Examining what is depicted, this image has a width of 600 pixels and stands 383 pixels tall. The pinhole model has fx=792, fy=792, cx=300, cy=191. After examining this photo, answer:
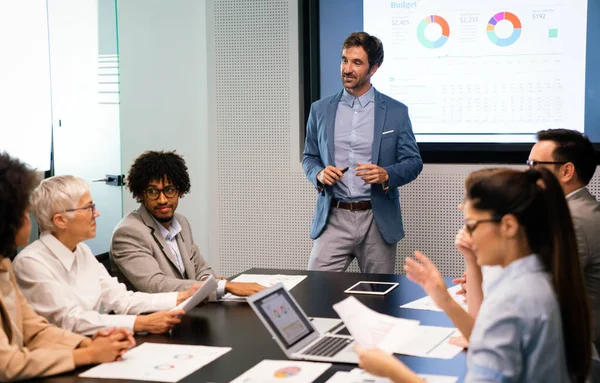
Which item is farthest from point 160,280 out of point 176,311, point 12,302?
point 12,302

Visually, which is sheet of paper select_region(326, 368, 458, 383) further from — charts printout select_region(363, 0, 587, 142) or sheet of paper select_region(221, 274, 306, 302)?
charts printout select_region(363, 0, 587, 142)

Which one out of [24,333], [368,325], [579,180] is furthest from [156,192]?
[579,180]

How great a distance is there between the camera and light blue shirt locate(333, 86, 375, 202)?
4.31m

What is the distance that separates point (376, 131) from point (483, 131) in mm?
1095

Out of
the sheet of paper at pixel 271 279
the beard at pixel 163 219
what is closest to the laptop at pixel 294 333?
the sheet of paper at pixel 271 279

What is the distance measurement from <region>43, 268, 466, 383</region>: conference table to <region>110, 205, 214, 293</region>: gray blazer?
0.97 feet

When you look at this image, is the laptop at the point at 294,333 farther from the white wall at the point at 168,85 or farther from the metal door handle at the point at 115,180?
the white wall at the point at 168,85

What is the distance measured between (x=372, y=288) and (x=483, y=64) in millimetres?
2328

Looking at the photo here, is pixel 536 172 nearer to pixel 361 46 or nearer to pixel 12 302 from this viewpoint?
pixel 12 302

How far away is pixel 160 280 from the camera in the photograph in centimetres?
322

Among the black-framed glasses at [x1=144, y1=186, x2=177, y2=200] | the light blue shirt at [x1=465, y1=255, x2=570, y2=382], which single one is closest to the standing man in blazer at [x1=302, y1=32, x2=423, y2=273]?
the black-framed glasses at [x1=144, y1=186, x2=177, y2=200]

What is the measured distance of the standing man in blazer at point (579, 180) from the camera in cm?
271

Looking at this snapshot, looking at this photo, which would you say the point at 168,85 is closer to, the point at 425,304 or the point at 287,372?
the point at 425,304

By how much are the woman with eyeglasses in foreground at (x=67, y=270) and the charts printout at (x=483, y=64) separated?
113 inches
